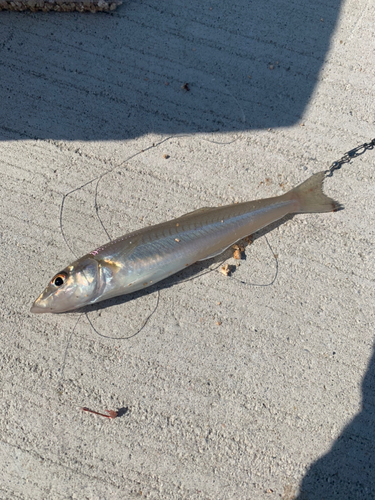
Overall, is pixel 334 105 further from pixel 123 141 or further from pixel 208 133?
pixel 123 141

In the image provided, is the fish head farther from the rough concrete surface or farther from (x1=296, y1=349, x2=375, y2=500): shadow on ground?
(x1=296, y1=349, x2=375, y2=500): shadow on ground

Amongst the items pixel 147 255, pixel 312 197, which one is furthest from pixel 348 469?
pixel 147 255

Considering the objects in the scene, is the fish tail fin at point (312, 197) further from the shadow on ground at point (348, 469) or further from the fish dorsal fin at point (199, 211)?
the shadow on ground at point (348, 469)

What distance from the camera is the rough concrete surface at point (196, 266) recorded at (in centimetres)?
273

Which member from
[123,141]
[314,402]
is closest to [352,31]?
[123,141]

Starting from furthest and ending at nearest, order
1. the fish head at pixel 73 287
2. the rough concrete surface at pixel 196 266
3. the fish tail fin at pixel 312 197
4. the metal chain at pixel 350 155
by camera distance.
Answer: the metal chain at pixel 350 155, the fish tail fin at pixel 312 197, the rough concrete surface at pixel 196 266, the fish head at pixel 73 287

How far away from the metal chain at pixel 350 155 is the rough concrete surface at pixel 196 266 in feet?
0.22

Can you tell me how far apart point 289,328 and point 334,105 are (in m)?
2.06

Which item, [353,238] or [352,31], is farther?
[352,31]

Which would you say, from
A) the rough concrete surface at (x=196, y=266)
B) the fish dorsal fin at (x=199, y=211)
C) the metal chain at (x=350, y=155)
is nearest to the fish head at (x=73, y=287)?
the rough concrete surface at (x=196, y=266)

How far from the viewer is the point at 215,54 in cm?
318

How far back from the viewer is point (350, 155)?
120 inches

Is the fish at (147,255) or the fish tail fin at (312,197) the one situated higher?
the fish tail fin at (312,197)

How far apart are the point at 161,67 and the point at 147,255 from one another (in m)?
1.82
